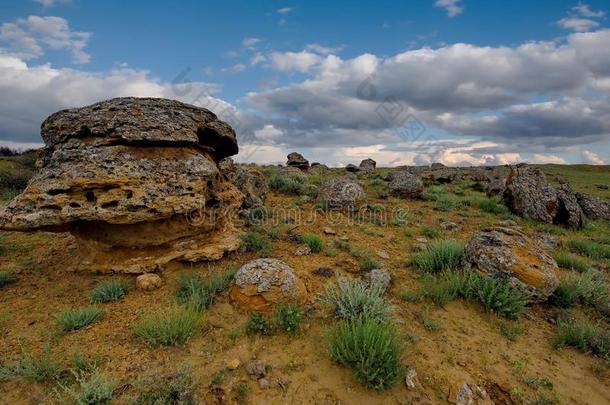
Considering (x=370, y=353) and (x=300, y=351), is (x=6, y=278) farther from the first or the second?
(x=370, y=353)

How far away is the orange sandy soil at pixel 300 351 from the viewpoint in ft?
11.4

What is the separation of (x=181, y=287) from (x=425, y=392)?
3756mm

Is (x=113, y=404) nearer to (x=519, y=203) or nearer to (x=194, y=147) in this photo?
(x=194, y=147)

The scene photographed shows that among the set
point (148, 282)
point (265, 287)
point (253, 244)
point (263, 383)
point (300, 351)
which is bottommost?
point (263, 383)

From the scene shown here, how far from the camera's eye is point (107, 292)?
5082 millimetres

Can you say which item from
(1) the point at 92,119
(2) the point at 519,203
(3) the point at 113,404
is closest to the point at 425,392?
(3) the point at 113,404

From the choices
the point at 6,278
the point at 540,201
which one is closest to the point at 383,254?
the point at 6,278

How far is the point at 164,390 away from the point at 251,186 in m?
7.53

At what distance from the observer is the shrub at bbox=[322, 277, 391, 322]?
432cm

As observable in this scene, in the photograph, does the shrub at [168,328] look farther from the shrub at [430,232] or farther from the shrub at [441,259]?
the shrub at [430,232]

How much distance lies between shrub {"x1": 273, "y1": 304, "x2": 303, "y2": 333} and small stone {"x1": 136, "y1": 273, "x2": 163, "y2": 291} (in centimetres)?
220

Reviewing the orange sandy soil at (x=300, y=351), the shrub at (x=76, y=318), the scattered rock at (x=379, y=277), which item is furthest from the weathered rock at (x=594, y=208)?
the shrub at (x=76, y=318)

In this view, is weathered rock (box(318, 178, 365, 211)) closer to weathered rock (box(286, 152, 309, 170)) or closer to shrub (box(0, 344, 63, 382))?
shrub (box(0, 344, 63, 382))

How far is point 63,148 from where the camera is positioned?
5.60 metres
